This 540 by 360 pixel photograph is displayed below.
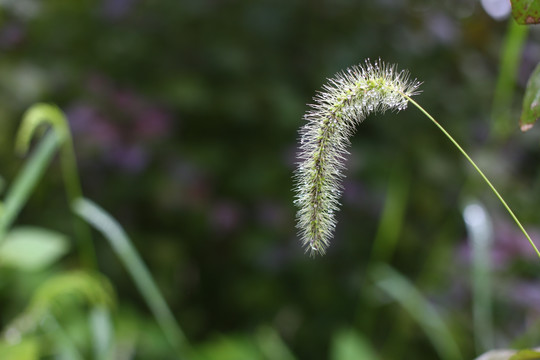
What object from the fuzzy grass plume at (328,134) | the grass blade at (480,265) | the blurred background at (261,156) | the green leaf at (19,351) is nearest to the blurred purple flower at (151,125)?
the blurred background at (261,156)

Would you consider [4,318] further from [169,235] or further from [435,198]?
[435,198]

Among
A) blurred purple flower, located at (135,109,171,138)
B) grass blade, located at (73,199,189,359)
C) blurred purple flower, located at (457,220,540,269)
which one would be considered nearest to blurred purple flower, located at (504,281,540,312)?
blurred purple flower, located at (457,220,540,269)

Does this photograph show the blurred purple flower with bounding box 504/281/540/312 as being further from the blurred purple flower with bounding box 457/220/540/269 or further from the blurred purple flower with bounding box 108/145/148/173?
the blurred purple flower with bounding box 108/145/148/173

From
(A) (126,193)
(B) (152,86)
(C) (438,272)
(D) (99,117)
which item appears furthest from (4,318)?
(C) (438,272)

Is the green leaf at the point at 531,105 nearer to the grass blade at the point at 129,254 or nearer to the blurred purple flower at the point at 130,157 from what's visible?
the grass blade at the point at 129,254

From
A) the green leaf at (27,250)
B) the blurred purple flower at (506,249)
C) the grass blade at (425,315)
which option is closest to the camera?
the green leaf at (27,250)
